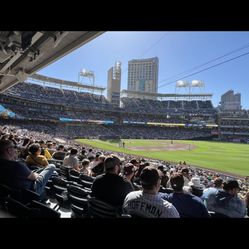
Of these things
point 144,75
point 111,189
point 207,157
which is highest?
point 144,75

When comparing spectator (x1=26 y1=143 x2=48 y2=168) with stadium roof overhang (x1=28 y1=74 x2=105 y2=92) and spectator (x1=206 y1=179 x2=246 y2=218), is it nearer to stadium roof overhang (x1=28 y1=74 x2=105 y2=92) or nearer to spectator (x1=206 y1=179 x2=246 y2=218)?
spectator (x1=206 y1=179 x2=246 y2=218)

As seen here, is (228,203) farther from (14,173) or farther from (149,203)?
(14,173)

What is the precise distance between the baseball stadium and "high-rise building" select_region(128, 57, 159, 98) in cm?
114

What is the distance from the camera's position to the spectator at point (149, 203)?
2656 mm

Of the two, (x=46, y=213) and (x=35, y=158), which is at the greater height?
(x=35, y=158)

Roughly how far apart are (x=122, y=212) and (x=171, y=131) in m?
75.3

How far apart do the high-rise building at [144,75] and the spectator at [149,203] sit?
409 feet

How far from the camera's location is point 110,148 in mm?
38250

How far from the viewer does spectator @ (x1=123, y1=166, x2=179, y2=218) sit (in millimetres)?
2656

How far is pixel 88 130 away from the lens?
64188 millimetres

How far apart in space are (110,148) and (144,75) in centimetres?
9917

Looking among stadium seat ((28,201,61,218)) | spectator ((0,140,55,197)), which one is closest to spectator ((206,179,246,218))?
stadium seat ((28,201,61,218))

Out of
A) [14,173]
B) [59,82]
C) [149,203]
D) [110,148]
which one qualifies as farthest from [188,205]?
[59,82]

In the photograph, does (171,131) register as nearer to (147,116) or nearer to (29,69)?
(147,116)
